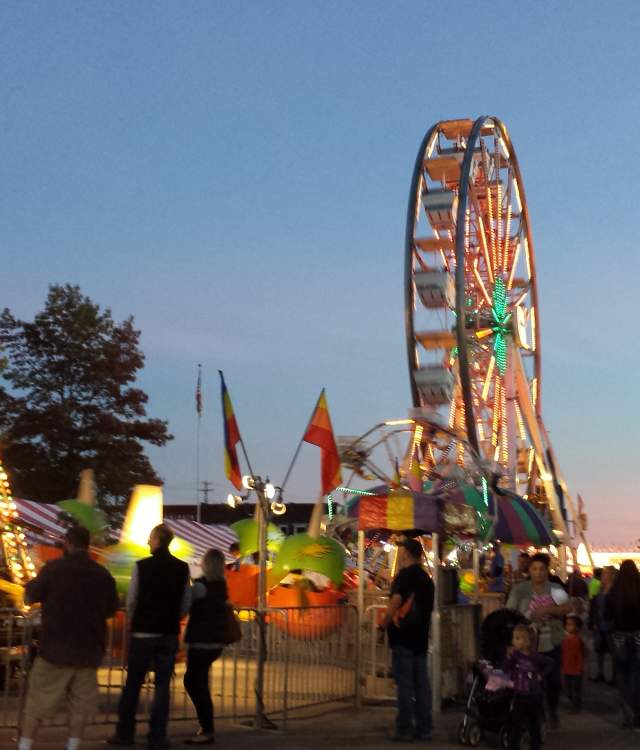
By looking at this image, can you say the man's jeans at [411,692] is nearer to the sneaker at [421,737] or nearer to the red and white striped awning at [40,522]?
the sneaker at [421,737]

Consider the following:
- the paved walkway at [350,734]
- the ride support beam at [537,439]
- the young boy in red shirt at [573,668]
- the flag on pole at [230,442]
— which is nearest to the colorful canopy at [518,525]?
the young boy in red shirt at [573,668]

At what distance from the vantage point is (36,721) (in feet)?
23.5

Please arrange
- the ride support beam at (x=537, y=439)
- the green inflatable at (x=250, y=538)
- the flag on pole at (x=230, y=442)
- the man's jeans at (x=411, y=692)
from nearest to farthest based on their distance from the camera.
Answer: the man's jeans at (x=411, y=692) → the flag on pole at (x=230, y=442) → the green inflatable at (x=250, y=538) → the ride support beam at (x=537, y=439)

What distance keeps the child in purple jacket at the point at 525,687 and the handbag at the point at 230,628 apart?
2036mm

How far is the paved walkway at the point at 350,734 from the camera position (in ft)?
27.6

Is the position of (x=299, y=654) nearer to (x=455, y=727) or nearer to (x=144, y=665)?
(x=455, y=727)

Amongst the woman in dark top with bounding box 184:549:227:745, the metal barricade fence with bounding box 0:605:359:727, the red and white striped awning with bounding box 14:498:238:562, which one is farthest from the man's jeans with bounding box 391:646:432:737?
the red and white striped awning with bounding box 14:498:238:562

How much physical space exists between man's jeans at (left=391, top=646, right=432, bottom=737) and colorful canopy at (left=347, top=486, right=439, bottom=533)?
197 centimetres

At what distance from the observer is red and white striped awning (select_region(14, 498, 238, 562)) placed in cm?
1830

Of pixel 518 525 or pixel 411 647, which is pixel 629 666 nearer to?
pixel 411 647

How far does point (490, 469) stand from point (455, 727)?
4.85m

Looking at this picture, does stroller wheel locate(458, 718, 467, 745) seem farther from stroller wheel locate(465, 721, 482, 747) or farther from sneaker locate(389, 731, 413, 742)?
sneaker locate(389, 731, 413, 742)

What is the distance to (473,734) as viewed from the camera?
29.2 ft

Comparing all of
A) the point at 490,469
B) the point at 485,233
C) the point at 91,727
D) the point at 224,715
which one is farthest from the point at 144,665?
the point at 485,233
